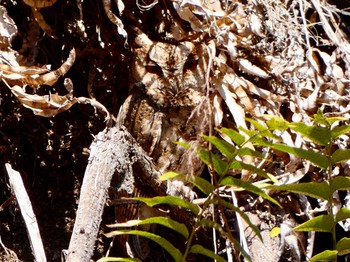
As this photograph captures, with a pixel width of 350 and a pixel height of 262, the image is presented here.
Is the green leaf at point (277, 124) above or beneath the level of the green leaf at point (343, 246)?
above

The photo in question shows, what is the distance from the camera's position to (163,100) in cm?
213

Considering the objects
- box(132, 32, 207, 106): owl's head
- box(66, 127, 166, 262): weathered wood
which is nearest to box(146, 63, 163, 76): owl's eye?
box(132, 32, 207, 106): owl's head

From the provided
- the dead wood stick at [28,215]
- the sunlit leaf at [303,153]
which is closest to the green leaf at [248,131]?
the sunlit leaf at [303,153]

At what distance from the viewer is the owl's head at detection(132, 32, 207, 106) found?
212cm

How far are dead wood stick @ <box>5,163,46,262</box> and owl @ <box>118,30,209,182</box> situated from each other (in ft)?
1.32

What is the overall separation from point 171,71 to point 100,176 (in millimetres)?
714

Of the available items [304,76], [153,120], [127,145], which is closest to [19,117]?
[153,120]

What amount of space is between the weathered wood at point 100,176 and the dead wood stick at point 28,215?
0.72 feet

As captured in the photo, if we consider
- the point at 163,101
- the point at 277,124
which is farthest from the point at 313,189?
the point at 163,101

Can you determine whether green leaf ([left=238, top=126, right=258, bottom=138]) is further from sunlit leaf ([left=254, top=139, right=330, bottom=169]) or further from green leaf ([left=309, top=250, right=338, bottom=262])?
green leaf ([left=309, top=250, right=338, bottom=262])

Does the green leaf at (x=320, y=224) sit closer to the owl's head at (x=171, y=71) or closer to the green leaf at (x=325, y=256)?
the green leaf at (x=325, y=256)

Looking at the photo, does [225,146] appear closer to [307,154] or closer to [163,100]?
[307,154]

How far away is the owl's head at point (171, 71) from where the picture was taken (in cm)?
212

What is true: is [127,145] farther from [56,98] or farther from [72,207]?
[72,207]
